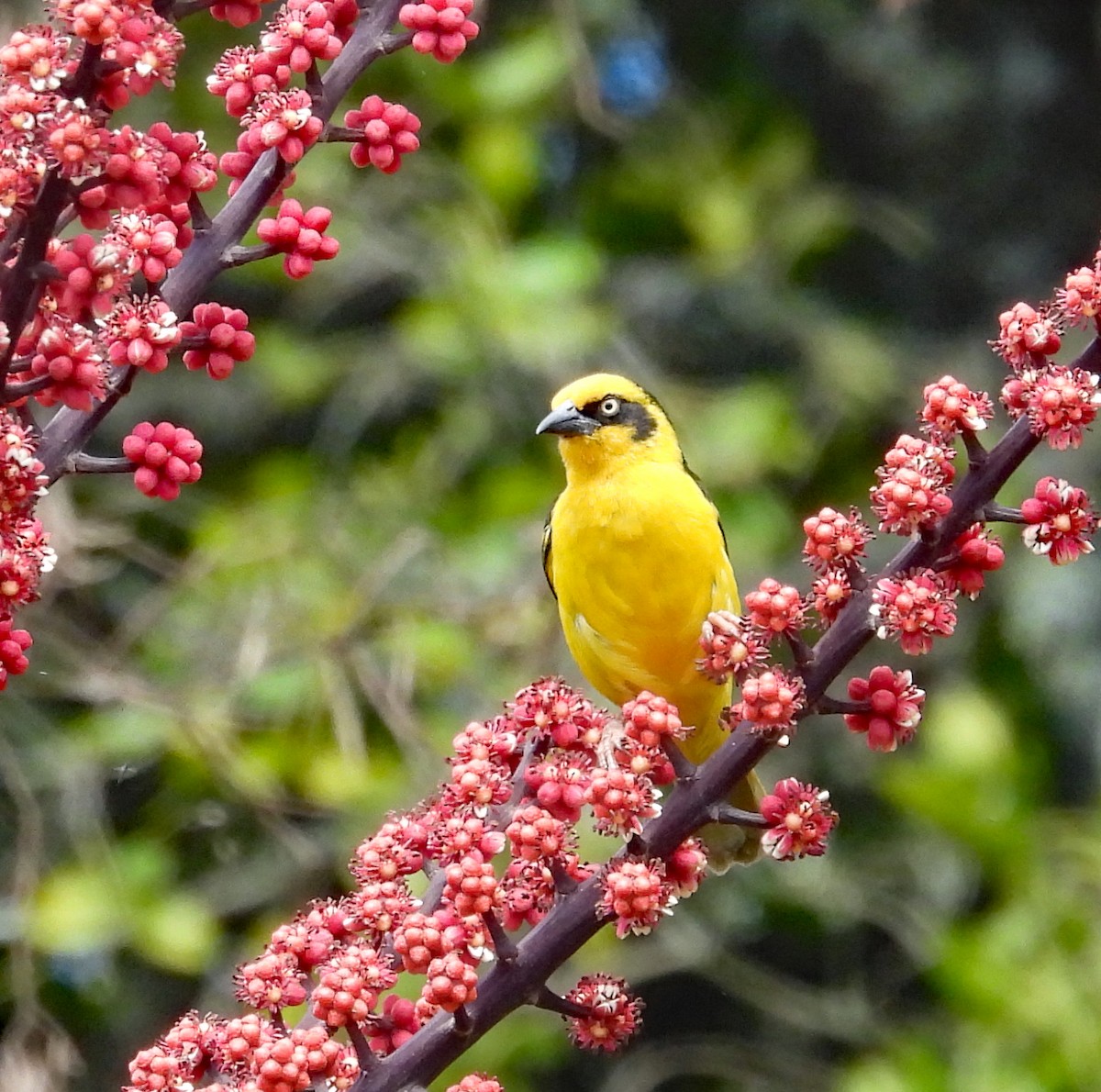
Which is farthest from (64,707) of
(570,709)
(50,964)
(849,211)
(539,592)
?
(570,709)

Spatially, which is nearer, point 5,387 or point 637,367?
point 5,387

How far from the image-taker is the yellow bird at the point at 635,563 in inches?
151

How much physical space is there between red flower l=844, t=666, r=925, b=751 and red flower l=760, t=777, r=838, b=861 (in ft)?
0.26

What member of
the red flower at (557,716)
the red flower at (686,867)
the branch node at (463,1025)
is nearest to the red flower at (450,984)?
the branch node at (463,1025)

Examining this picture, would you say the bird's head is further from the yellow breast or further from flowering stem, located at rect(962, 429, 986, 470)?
flowering stem, located at rect(962, 429, 986, 470)

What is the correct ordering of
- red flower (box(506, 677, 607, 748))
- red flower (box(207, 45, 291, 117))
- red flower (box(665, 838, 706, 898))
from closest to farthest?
red flower (box(207, 45, 291, 117)) → red flower (box(665, 838, 706, 898)) → red flower (box(506, 677, 607, 748))

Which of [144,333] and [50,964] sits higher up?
[50,964]

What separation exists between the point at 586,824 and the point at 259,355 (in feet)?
7.07

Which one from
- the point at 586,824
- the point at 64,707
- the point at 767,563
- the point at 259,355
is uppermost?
the point at 259,355

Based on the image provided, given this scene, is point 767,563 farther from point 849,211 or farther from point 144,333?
point 144,333

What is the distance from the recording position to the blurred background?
5.14 m

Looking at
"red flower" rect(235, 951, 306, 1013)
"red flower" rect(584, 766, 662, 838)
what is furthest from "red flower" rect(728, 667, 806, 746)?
"red flower" rect(235, 951, 306, 1013)

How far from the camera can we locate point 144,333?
57.6 inches

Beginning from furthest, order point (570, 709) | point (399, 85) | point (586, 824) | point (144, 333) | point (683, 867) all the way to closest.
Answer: point (399, 85) < point (586, 824) < point (570, 709) < point (683, 867) < point (144, 333)
